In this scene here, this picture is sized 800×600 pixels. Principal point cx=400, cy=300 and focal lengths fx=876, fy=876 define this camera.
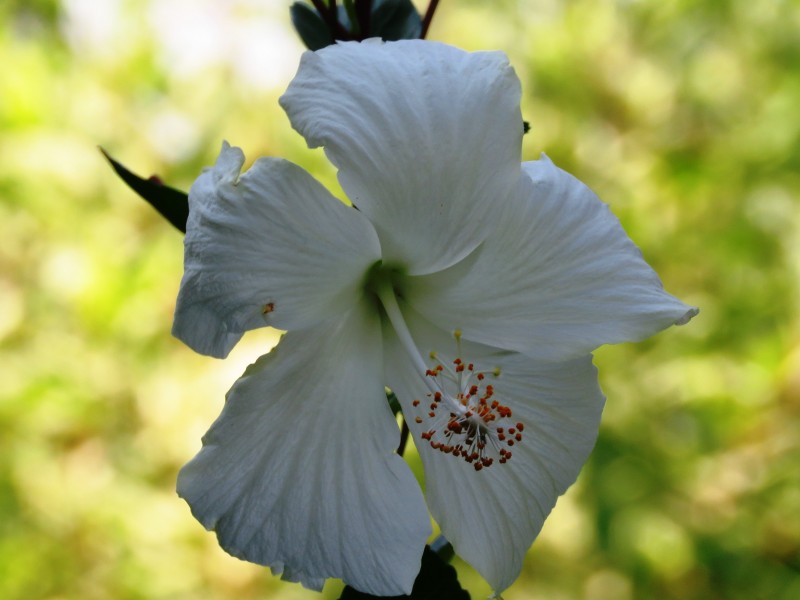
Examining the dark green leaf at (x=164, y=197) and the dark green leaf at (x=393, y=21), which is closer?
the dark green leaf at (x=164, y=197)

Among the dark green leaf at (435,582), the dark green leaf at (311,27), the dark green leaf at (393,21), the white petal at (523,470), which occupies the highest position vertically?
the dark green leaf at (393,21)

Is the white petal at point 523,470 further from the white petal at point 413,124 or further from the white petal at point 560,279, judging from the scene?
the white petal at point 413,124

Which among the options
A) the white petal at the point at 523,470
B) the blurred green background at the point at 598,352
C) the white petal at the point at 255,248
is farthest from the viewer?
the blurred green background at the point at 598,352

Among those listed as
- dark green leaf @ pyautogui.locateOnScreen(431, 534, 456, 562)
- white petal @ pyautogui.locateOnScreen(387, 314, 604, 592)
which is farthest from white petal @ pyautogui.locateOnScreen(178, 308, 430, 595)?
dark green leaf @ pyautogui.locateOnScreen(431, 534, 456, 562)

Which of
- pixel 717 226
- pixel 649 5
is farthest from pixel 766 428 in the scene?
pixel 649 5

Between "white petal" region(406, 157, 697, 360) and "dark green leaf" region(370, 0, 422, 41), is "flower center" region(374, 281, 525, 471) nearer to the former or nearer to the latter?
"white petal" region(406, 157, 697, 360)

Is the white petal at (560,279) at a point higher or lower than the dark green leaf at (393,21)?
lower

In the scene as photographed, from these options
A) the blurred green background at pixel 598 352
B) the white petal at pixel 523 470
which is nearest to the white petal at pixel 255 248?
the white petal at pixel 523 470
